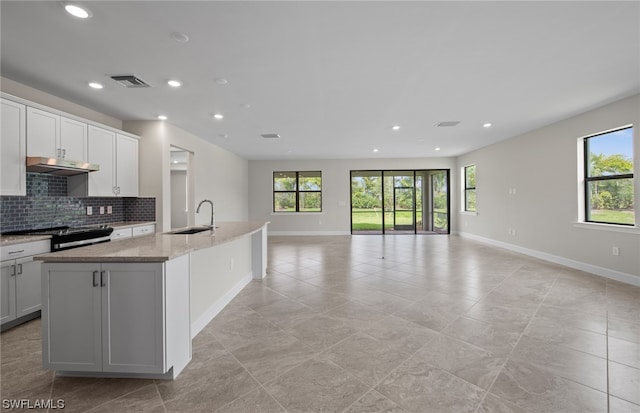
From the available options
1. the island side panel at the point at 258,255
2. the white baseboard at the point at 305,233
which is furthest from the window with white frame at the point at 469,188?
the island side panel at the point at 258,255

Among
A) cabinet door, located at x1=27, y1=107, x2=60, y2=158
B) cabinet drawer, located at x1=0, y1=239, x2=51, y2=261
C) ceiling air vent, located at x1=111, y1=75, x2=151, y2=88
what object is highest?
ceiling air vent, located at x1=111, y1=75, x2=151, y2=88

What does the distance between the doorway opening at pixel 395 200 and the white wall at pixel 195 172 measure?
394cm

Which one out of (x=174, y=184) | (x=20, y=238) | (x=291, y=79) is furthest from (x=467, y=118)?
(x=174, y=184)

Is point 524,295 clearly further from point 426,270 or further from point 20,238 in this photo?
point 20,238

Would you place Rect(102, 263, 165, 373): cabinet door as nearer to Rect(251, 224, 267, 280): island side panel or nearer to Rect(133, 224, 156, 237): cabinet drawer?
Rect(251, 224, 267, 280): island side panel

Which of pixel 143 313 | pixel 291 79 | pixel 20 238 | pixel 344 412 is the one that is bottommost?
pixel 344 412

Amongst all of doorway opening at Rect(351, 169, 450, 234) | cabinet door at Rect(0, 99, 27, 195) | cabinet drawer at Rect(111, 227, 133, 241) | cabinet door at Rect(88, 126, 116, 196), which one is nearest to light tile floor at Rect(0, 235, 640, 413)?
cabinet drawer at Rect(111, 227, 133, 241)

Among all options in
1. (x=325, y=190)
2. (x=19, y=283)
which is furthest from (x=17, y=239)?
(x=325, y=190)

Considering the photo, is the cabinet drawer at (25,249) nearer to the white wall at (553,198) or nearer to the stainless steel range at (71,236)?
the stainless steel range at (71,236)

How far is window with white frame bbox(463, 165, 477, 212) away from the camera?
8.30m

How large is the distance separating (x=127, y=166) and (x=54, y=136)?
1.20 m

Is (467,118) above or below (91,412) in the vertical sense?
above

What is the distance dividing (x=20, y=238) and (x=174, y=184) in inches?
268

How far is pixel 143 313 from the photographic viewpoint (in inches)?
71.2
